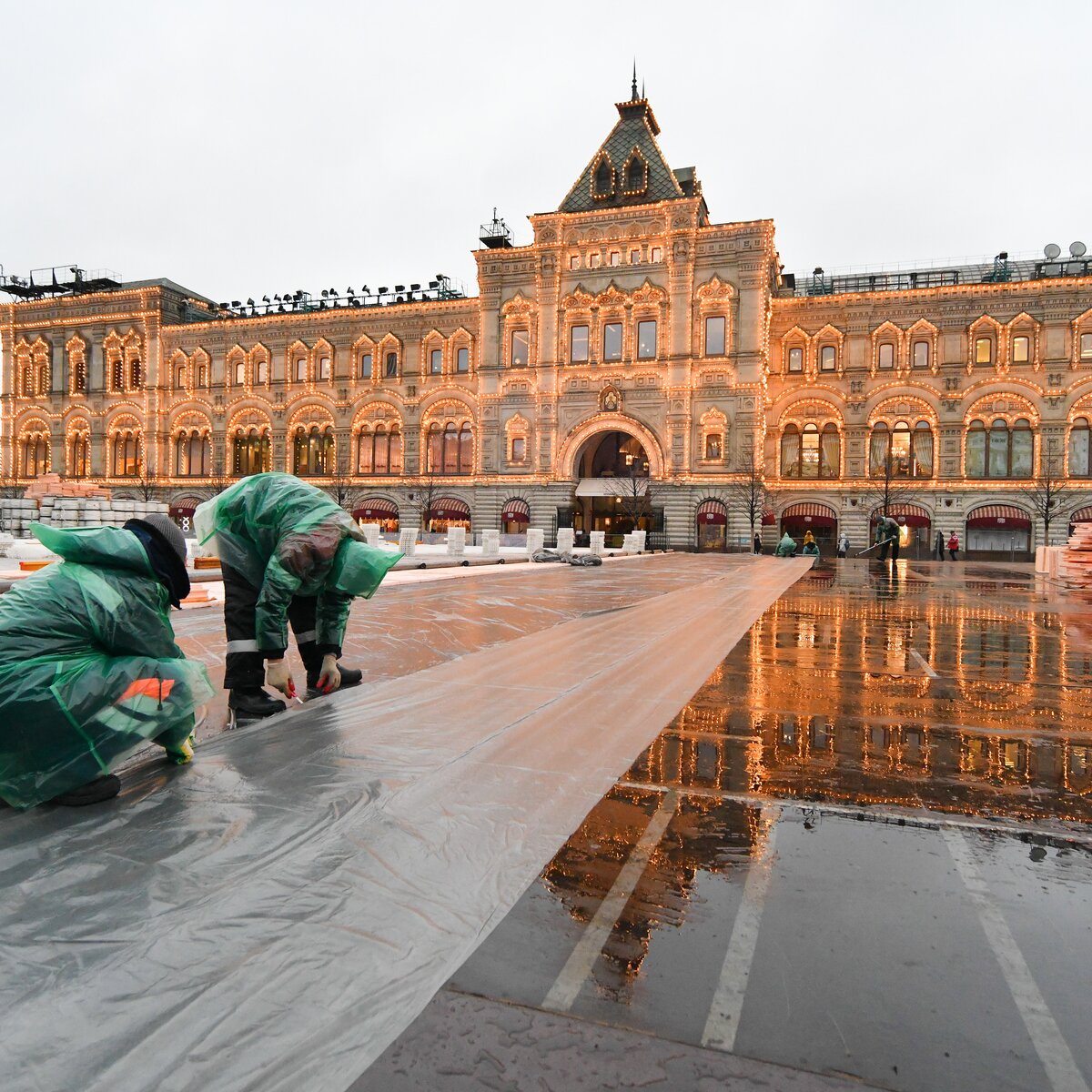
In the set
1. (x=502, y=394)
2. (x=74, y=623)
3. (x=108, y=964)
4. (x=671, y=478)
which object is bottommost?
(x=108, y=964)

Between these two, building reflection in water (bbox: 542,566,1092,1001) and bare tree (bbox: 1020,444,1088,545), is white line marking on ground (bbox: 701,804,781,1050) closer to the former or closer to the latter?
building reflection in water (bbox: 542,566,1092,1001)

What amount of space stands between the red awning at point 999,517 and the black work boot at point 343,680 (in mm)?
38474

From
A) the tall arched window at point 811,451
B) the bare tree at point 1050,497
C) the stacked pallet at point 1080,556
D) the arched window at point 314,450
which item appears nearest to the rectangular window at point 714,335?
the tall arched window at point 811,451

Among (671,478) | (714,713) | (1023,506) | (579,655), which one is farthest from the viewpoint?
(671,478)

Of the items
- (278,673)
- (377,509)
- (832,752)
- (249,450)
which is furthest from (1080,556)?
(249,450)

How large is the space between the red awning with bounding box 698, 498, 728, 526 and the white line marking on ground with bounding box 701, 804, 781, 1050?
120 ft

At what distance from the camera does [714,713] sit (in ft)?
13.6

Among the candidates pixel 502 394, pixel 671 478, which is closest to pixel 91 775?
pixel 671 478

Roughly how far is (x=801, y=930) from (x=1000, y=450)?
4161 cm

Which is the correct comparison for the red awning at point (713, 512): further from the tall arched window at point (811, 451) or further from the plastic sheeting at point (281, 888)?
the plastic sheeting at point (281, 888)

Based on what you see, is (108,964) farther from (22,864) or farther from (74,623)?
(74,623)

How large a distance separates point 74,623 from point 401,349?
144 feet

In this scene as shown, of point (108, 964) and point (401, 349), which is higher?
point (401, 349)

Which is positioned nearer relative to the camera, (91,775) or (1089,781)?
(91,775)
